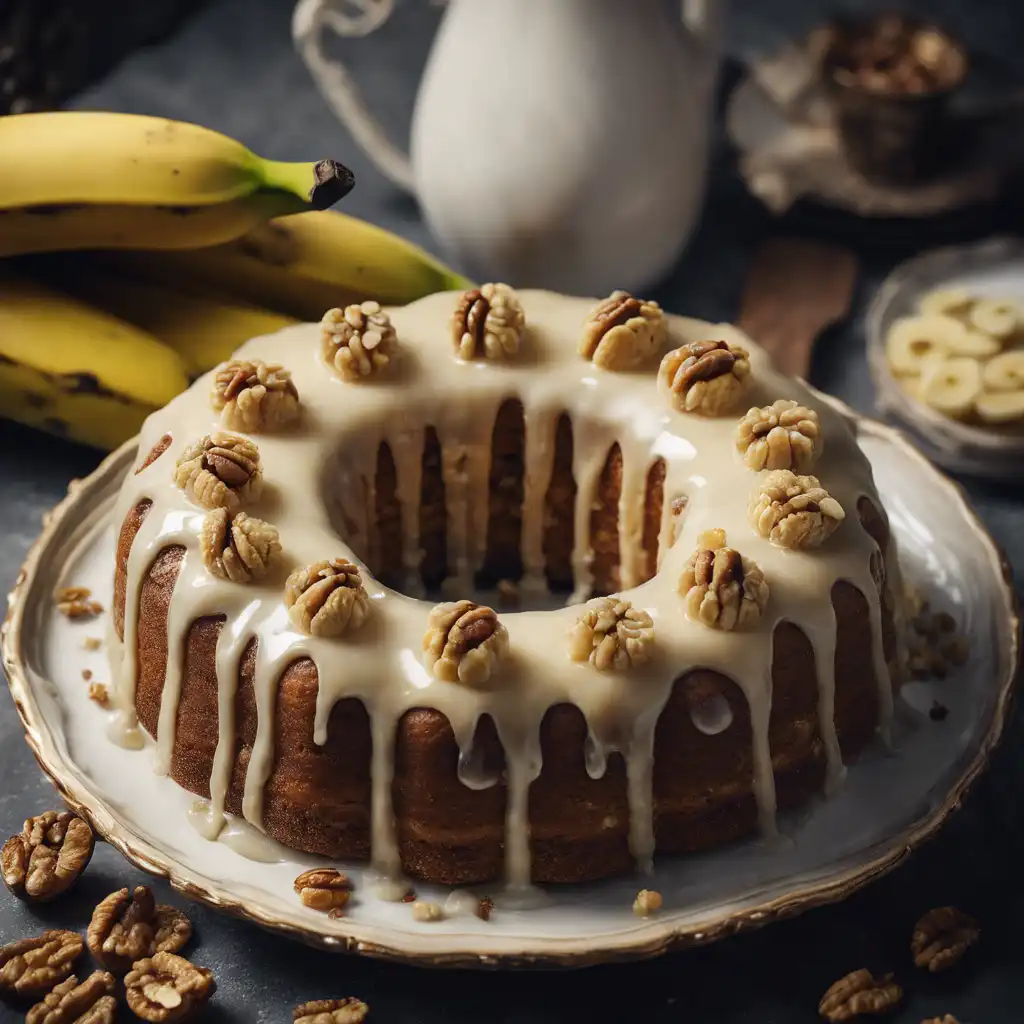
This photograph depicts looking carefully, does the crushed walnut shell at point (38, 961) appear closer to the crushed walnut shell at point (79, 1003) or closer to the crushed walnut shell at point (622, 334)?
the crushed walnut shell at point (79, 1003)

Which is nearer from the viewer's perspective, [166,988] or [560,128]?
[166,988]

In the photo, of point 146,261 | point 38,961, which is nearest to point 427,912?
point 38,961

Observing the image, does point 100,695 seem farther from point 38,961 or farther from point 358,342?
point 358,342

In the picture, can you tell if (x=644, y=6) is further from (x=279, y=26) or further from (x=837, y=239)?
(x=279, y=26)

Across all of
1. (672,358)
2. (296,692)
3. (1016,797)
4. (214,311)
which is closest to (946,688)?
(1016,797)

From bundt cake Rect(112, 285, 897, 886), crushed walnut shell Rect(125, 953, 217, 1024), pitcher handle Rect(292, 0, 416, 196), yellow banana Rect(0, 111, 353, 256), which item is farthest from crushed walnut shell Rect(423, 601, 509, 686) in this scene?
pitcher handle Rect(292, 0, 416, 196)

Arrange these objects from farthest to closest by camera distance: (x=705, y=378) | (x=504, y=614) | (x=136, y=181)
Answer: (x=136, y=181) → (x=705, y=378) → (x=504, y=614)

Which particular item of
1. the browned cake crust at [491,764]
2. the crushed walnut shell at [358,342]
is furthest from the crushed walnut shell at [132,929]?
the crushed walnut shell at [358,342]
